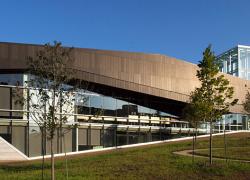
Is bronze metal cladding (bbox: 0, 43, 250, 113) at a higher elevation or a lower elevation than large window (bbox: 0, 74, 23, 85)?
higher

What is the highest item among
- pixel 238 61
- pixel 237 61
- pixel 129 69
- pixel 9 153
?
pixel 237 61

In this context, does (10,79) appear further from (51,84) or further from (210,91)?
(51,84)

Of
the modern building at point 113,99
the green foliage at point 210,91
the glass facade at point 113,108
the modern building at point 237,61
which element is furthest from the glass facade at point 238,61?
the green foliage at point 210,91

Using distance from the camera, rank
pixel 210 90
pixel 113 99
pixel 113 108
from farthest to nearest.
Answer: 1. pixel 113 99
2. pixel 113 108
3. pixel 210 90

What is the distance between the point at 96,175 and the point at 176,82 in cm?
3207

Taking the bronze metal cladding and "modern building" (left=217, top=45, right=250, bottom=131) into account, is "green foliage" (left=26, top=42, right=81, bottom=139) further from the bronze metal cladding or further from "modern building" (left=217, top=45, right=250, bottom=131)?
"modern building" (left=217, top=45, right=250, bottom=131)

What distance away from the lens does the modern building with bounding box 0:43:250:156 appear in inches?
1480

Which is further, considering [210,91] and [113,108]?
[113,108]

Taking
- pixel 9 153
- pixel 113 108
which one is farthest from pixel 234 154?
pixel 113 108

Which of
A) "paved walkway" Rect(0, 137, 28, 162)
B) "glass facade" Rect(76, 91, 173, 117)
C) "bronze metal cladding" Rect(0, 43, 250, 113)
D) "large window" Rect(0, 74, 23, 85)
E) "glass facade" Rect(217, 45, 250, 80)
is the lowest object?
"paved walkway" Rect(0, 137, 28, 162)

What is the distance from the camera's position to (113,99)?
46.7 meters

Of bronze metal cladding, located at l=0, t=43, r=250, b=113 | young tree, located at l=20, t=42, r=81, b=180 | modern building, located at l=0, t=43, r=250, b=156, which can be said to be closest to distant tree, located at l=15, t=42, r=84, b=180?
young tree, located at l=20, t=42, r=81, b=180

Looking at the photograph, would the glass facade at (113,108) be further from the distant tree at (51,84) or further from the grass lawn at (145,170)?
the distant tree at (51,84)

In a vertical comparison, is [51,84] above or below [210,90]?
below
